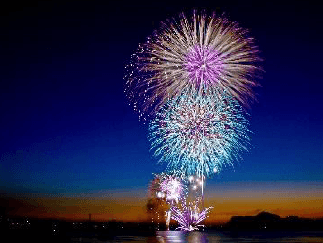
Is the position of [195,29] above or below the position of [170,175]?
above

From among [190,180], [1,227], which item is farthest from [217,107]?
[1,227]

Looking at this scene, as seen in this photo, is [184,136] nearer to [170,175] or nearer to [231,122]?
[231,122]

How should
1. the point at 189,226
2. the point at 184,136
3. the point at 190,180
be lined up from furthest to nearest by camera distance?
the point at 189,226 < the point at 190,180 < the point at 184,136

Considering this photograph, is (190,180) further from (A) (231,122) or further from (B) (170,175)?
(A) (231,122)

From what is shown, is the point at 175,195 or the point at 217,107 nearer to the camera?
the point at 217,107

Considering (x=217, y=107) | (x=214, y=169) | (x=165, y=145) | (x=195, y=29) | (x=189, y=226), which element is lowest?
(x=189, y=226)

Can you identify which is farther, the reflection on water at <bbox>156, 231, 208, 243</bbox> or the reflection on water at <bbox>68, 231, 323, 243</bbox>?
the reflection on water at <bbox>68, 231, 323, 243</bbox>

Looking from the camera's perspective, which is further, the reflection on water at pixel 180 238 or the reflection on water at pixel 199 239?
the reflection on water at pixel 199 239

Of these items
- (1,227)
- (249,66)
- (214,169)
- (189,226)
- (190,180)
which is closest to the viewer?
(249,66)

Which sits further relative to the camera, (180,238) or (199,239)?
(180,238)
